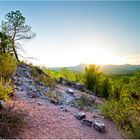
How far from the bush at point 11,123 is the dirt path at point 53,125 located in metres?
0.37

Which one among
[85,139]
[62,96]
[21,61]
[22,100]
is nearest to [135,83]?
[85,139]

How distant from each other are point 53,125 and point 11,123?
271cm

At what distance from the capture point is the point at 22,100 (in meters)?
13.5

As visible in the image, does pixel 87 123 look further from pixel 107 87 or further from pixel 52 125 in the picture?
pixel 107 87

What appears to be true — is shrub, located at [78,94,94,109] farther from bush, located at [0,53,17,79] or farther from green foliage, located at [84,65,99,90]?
green foliage, located at [84,65,99,90]

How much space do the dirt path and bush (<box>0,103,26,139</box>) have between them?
371mm

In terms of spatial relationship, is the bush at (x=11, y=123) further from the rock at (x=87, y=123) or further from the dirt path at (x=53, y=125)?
the rock at (x=87, y=123)

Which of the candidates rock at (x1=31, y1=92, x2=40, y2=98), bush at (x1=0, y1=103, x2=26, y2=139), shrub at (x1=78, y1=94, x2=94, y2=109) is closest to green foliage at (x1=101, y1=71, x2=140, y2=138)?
bush at (x1=0, y1=103, x2=26, y2=139)

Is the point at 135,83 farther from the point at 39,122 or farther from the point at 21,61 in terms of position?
the point at 21,61

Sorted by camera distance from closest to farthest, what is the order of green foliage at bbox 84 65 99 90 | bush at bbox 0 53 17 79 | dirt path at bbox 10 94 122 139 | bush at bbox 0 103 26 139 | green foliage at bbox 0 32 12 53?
1. bush at bbox 0 103 26 139
2. dirt path at bbox 10 94 122 139
3. bush at bbox 0 53 17 79
4. green foliage at bbox 0 32 12 53
5. green foliage at bbox 84 65 99 90

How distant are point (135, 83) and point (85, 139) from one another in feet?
11.8

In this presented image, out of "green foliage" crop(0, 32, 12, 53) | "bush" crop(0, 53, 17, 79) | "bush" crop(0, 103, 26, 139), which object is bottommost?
"bush" crop(0, 103, 26, 139)

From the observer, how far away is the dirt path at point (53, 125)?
33.2 feet

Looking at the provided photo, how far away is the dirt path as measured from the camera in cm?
1012
